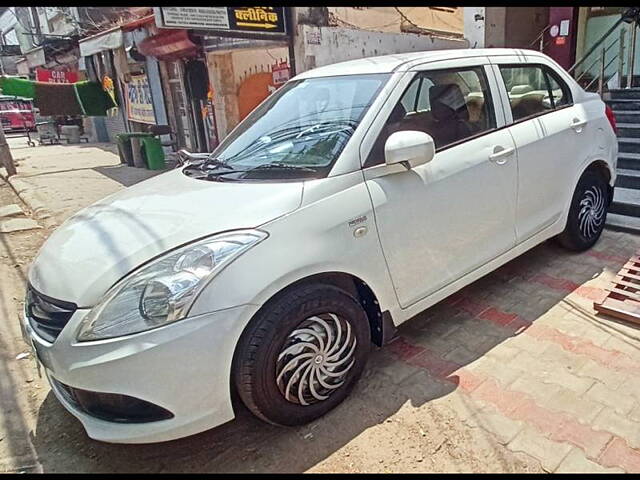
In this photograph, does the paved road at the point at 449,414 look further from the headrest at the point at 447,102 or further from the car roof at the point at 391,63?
the car roof at the point at 391,63

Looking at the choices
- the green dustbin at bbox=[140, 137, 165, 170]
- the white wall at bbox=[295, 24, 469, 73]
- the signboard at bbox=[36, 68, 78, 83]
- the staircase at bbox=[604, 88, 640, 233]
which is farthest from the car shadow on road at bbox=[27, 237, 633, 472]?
the signboard at bbox=[36, 68, 78, 83]

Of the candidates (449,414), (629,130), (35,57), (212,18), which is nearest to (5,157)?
(212,18)

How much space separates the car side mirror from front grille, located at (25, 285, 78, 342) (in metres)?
1.62

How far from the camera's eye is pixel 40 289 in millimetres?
2178

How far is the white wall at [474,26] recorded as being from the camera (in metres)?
8.82

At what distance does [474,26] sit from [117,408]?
9.35 m

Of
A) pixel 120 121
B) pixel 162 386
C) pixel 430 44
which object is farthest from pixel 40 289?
pixel 120 121

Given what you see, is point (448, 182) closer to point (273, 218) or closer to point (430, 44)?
point (273, 218)

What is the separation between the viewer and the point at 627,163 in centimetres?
538

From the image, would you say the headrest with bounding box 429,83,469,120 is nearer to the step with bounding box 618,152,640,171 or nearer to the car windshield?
the car windshield

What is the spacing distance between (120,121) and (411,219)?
1718 cm

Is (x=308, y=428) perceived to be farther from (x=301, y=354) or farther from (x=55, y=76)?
(x=55, y=76)

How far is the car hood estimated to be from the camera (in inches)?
79.6

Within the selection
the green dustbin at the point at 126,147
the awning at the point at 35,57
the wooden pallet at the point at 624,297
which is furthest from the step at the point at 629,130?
the awning at the point at 35,57
